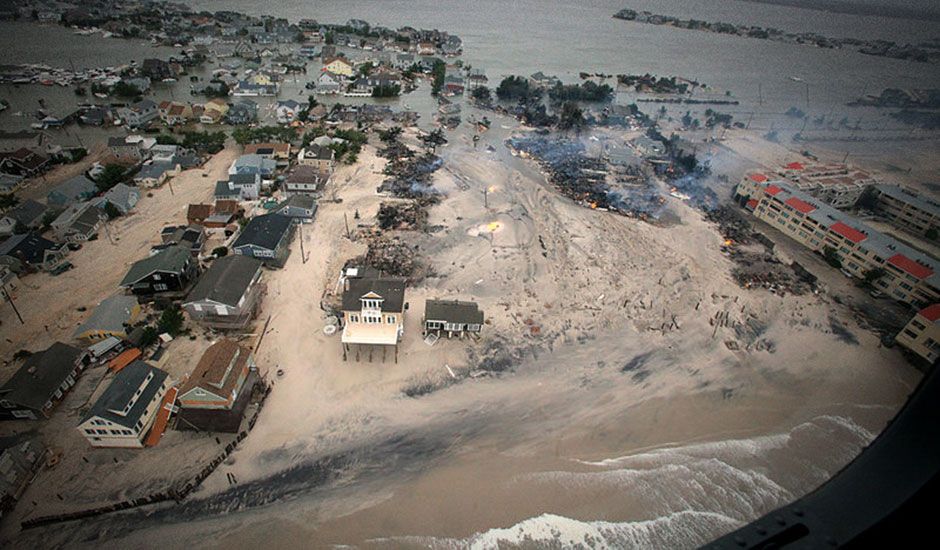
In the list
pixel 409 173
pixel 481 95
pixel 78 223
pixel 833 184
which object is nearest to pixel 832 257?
pixel 833 184

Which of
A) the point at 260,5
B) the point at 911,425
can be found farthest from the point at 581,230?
the point at 260,5

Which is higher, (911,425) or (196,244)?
(911,425)

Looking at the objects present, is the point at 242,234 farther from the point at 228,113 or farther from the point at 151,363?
the point at 228,113

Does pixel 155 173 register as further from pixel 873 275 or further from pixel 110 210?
pixel 873 275

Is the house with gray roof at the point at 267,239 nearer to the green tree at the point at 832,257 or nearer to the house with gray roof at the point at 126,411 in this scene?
the house with gray roof at the point at 126,411

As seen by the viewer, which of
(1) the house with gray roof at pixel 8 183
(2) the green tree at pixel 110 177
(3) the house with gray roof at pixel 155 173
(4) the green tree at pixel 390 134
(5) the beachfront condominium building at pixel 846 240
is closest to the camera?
(5) the beachfront condominium building at pixel 846 240

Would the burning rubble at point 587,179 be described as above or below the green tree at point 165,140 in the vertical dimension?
above

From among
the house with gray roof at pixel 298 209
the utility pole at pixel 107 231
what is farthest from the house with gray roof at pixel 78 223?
the house with gray roof at pixel 298 209

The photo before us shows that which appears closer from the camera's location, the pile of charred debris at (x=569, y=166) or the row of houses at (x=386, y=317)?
the row of houses at (x=386, y=317)
